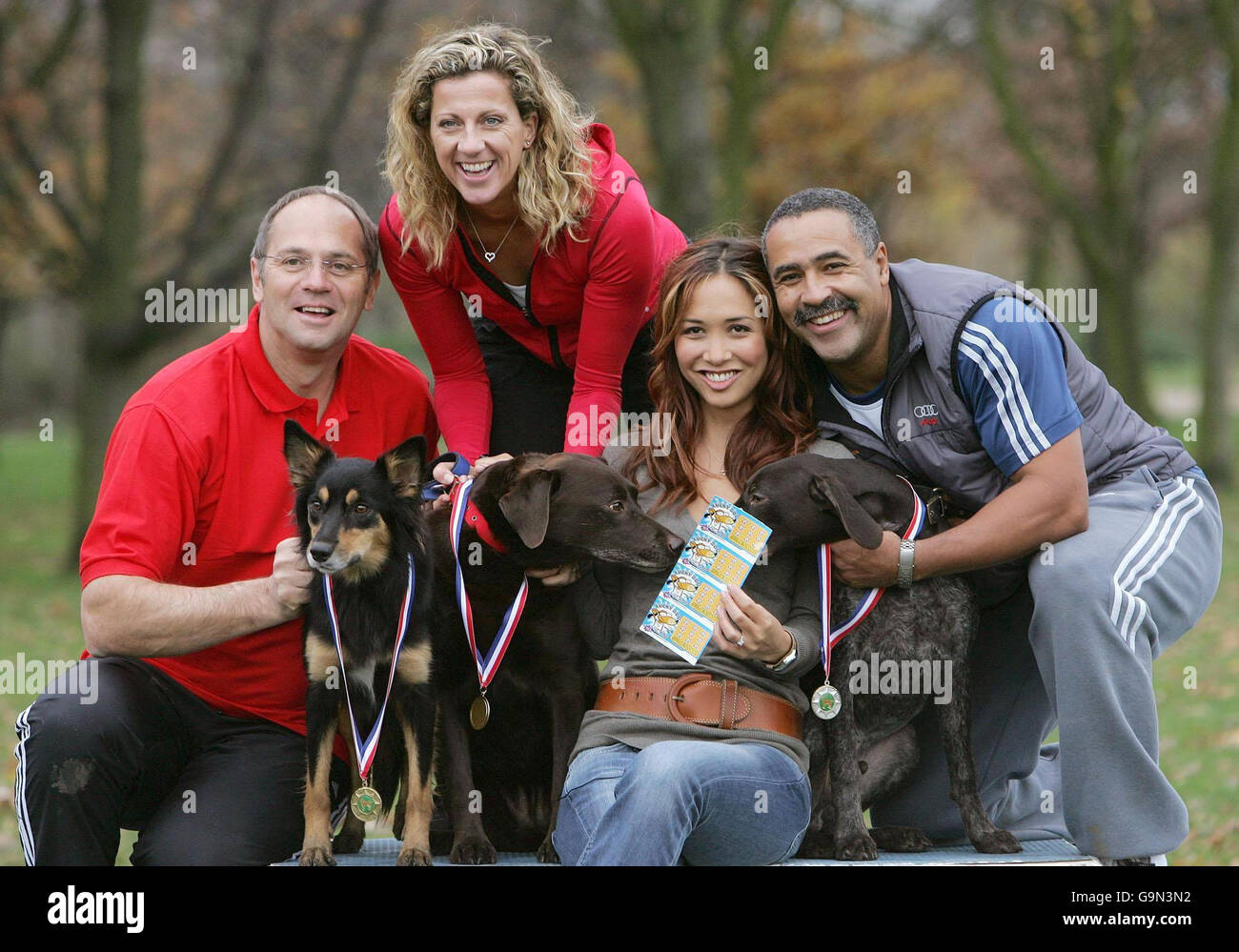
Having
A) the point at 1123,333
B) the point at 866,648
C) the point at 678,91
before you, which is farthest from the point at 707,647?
the point at 1123,333

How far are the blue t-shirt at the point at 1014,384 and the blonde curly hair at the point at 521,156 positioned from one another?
1.30m

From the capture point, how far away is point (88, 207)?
17.5 metres

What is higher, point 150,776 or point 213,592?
point 213,592

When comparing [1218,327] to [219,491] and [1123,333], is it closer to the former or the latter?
[1123,333]

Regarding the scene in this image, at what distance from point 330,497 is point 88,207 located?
15859 millimetres

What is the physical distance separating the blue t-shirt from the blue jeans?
1089 mm

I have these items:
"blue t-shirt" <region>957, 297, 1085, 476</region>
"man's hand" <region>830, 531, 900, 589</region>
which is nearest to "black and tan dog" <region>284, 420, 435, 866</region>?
"man's hand" <region>830, 531, 900, 589</region>

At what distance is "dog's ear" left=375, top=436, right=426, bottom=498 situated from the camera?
11.6 ft

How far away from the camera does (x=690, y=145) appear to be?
10844 mm

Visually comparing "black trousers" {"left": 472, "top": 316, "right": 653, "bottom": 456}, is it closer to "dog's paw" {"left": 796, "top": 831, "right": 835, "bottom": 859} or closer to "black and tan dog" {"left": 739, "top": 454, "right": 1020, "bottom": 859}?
"black and tan dog" {"left": 739, "top": 454, "right": 1020, "bottom": 859}

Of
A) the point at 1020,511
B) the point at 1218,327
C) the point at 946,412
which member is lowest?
the point at 1020,511

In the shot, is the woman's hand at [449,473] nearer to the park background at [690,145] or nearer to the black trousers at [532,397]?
the black trousers at [532,397]

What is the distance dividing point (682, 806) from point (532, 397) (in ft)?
5.90
